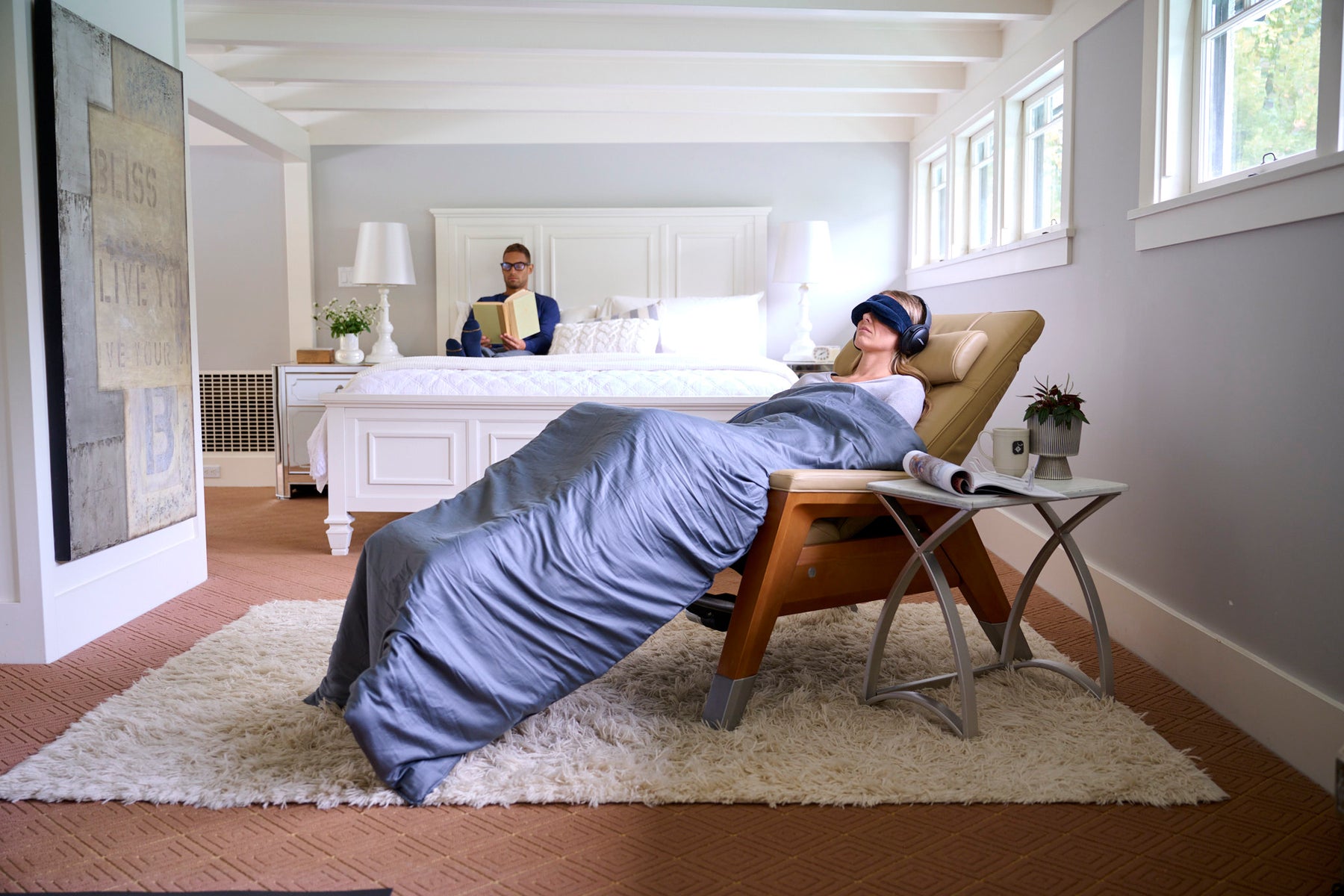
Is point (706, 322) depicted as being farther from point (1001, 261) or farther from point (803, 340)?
point (1001, 261)

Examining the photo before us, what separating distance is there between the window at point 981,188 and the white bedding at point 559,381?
1.54 m

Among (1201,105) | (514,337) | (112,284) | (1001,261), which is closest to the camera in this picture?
(1201,105)

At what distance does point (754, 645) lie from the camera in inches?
89.7

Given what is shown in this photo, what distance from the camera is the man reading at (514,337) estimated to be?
17.5 ft

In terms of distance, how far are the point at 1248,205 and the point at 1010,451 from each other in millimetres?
800

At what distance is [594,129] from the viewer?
638 cm

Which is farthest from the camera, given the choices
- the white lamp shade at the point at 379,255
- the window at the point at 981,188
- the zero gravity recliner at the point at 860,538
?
the white lamp shade at the point at 379,255

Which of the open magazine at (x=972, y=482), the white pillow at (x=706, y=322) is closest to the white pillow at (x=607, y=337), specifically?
the white pillow at (x=706, y=322)

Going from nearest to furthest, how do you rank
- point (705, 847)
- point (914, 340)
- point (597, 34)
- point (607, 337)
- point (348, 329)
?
point (705, 847) → point (914, 340) → point (597, 34) → point (607, 337) → point (348, 329)

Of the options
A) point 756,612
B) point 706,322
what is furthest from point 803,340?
point 756,612

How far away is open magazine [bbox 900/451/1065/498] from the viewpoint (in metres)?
2.18

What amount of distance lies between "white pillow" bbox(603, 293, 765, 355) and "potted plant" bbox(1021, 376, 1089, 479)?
11.4ft

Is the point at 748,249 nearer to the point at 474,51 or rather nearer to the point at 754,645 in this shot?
the point at 474,51

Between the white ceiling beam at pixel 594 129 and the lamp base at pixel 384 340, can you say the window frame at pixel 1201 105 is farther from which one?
the lamp base at pixel 384 340
